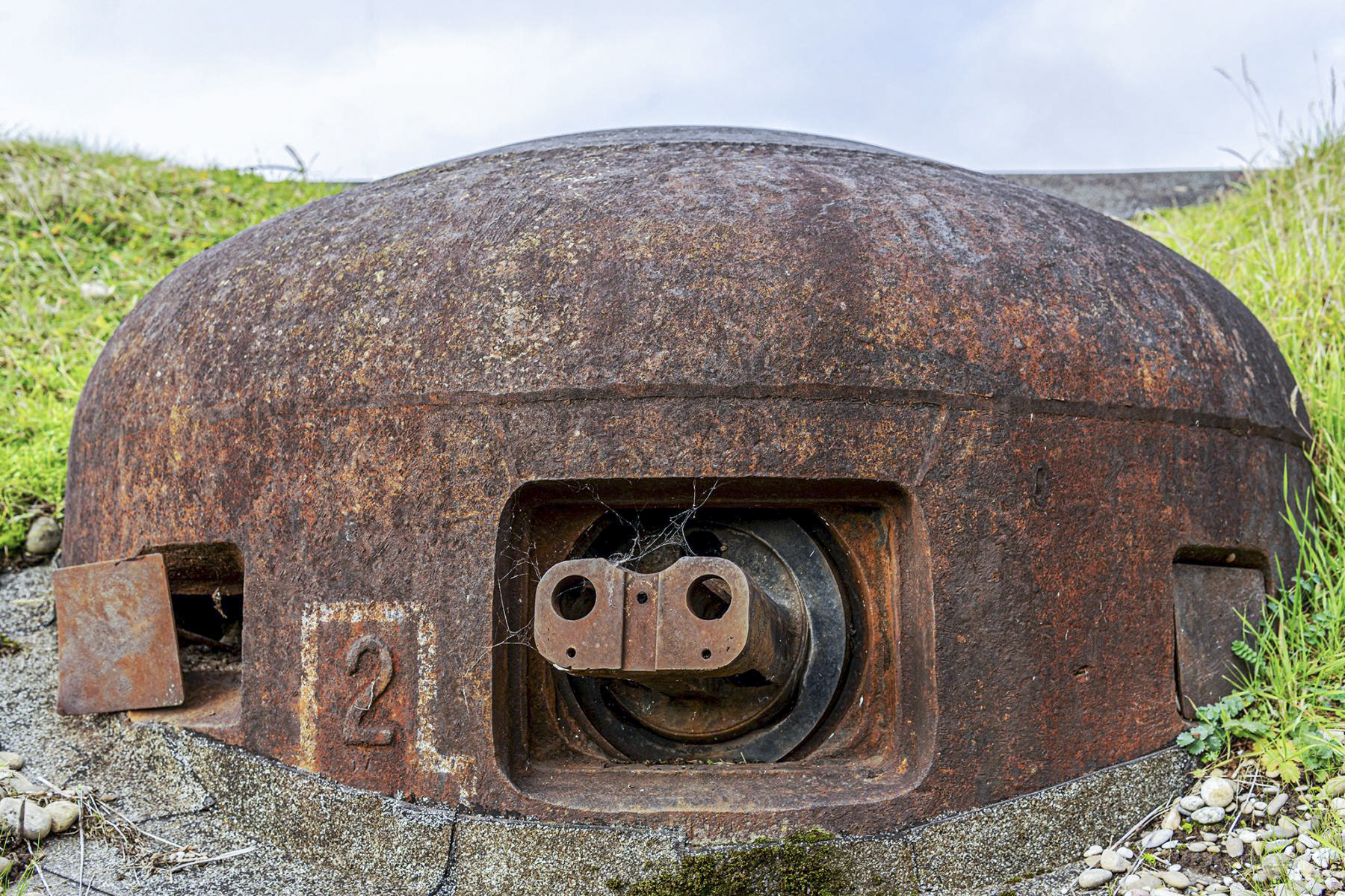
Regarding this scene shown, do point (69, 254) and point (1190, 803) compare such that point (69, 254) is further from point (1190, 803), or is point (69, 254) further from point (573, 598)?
point (1190, 803)

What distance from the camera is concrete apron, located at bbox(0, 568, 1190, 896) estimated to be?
2027 millimetres

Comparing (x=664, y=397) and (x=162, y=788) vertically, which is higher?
(x=664, y=397)

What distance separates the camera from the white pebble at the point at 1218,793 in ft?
7.50

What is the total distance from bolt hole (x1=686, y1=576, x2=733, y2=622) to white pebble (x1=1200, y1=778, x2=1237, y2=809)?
110 centimetres

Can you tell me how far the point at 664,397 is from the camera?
6.77ft

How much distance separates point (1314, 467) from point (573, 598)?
77.7 inches

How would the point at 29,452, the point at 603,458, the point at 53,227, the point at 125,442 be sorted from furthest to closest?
the point at 53,227, the point at 29,452, the point at 125,442, the point at 603,458

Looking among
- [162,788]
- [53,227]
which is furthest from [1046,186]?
[162,788]

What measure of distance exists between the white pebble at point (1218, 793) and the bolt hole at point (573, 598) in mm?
1284

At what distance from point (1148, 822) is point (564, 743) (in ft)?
3.78

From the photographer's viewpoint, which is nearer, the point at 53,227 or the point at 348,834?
the point at 348,834

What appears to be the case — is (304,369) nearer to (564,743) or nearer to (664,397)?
(664,397)

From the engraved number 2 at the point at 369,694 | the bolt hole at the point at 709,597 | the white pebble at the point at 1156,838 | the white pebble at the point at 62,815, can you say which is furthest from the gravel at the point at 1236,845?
the white pebble at the point at 62,815

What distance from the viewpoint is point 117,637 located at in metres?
2.50
